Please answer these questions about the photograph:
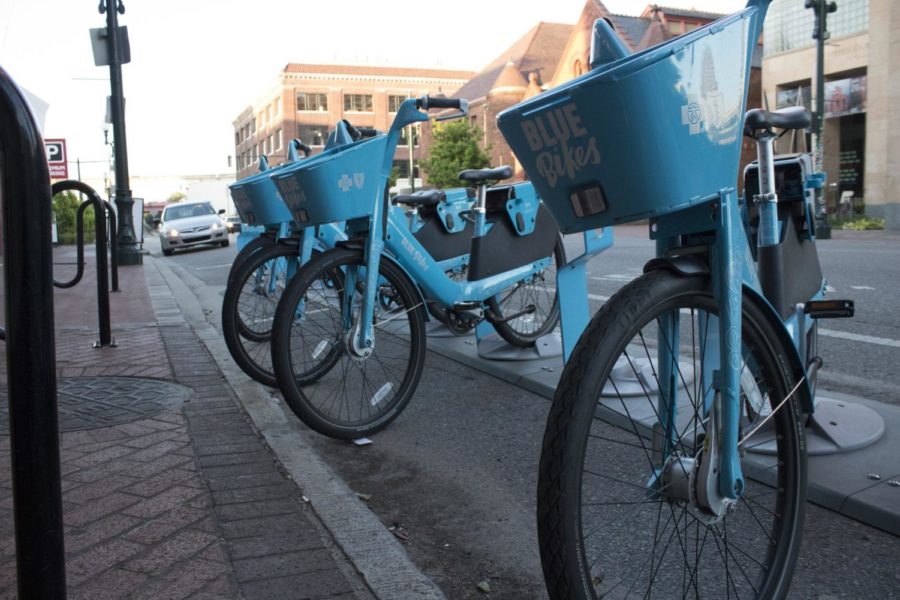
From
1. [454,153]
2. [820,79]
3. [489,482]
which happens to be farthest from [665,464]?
[454,153]

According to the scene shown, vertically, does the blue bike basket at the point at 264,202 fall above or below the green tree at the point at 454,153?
below

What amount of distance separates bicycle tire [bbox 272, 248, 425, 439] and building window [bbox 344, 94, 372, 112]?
82105mm

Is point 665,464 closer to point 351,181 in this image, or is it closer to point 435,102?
point 351,181

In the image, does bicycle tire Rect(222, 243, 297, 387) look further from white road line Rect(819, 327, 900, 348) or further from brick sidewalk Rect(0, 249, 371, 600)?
white road line Rect(819, 327, 900, 348)

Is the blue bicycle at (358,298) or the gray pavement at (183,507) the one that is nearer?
the gray pavement at (183,507)

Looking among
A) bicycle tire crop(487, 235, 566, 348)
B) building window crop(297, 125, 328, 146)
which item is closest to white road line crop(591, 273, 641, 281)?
bicycle tire crop(487, 235, 566, 348)

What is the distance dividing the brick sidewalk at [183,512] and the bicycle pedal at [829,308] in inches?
74.9

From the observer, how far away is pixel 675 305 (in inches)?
79.7

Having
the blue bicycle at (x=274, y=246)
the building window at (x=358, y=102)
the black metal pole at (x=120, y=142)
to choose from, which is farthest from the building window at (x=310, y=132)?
the blue bicycle at (x=274, y=246)

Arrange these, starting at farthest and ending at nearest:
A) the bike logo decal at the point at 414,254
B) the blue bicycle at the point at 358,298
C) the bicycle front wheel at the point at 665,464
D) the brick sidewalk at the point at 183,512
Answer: the bike logo decal at the point at 414,254, the blue bicycle at the point at 358,298, the brick sidewalk at the point at 183,512, the bicycle front wheel at the point at 665,464

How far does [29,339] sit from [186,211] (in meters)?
28.6

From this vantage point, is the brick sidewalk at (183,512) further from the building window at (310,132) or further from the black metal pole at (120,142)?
the building window at (310,132)

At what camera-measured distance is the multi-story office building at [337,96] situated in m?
82.5

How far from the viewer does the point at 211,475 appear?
3523 millimetres
